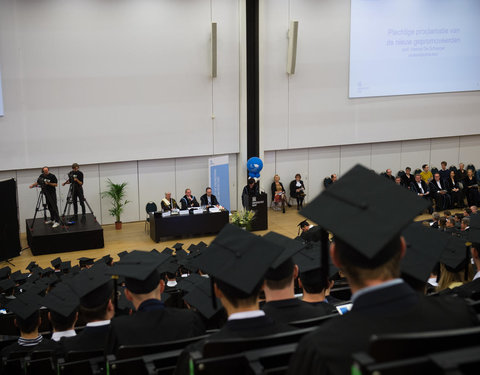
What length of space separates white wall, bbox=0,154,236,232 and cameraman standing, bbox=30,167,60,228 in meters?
1.32

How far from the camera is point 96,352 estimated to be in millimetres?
3895

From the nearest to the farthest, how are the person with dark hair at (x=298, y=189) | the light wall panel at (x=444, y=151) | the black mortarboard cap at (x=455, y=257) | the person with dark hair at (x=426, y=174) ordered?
the black mortarboard cap at (x=455, y=257), the person with dark hair at (x=298, y=189), the person with dark hair at (x=426, y=174), the light wall panel at (x=444, y=151)

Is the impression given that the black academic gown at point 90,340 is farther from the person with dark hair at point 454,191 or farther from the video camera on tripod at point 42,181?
the person with dark hair at point 454,191

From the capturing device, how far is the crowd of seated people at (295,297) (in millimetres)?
1892

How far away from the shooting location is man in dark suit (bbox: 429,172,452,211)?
17.5 m

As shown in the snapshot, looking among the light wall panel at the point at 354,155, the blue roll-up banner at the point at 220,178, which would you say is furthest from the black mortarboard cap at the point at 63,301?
the light wall panel at the point at 354,155

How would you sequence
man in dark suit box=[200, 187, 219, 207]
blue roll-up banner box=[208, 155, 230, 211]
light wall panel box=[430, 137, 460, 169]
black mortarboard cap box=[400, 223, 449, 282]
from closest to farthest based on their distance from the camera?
black mortarboard cap box=[400, 223, 449, 282] → man in dark suit box=[200, 187, 219, 207] → blue roll-up banner box=[208, 155, 230, 211] → light wall panel box=[430, 137, 460, 169]

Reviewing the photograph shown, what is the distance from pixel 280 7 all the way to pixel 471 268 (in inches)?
492

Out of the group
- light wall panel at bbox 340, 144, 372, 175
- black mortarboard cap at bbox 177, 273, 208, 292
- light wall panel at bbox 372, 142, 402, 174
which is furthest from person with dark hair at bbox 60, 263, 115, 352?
light wall panel at bbox 372, 142, 402, 174

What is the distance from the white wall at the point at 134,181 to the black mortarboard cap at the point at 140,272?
39.8 feet

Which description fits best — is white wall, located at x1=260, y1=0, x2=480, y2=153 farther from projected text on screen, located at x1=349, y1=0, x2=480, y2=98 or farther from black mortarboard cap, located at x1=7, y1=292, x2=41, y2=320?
black mortarboard cap, located at x1=7, y1=292, x2=41, y2=320

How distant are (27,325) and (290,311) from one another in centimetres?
288

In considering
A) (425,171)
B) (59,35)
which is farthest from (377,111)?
(59,35)

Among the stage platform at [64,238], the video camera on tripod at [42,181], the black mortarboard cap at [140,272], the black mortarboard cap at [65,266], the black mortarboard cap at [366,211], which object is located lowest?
the stage platform at [64,238]
